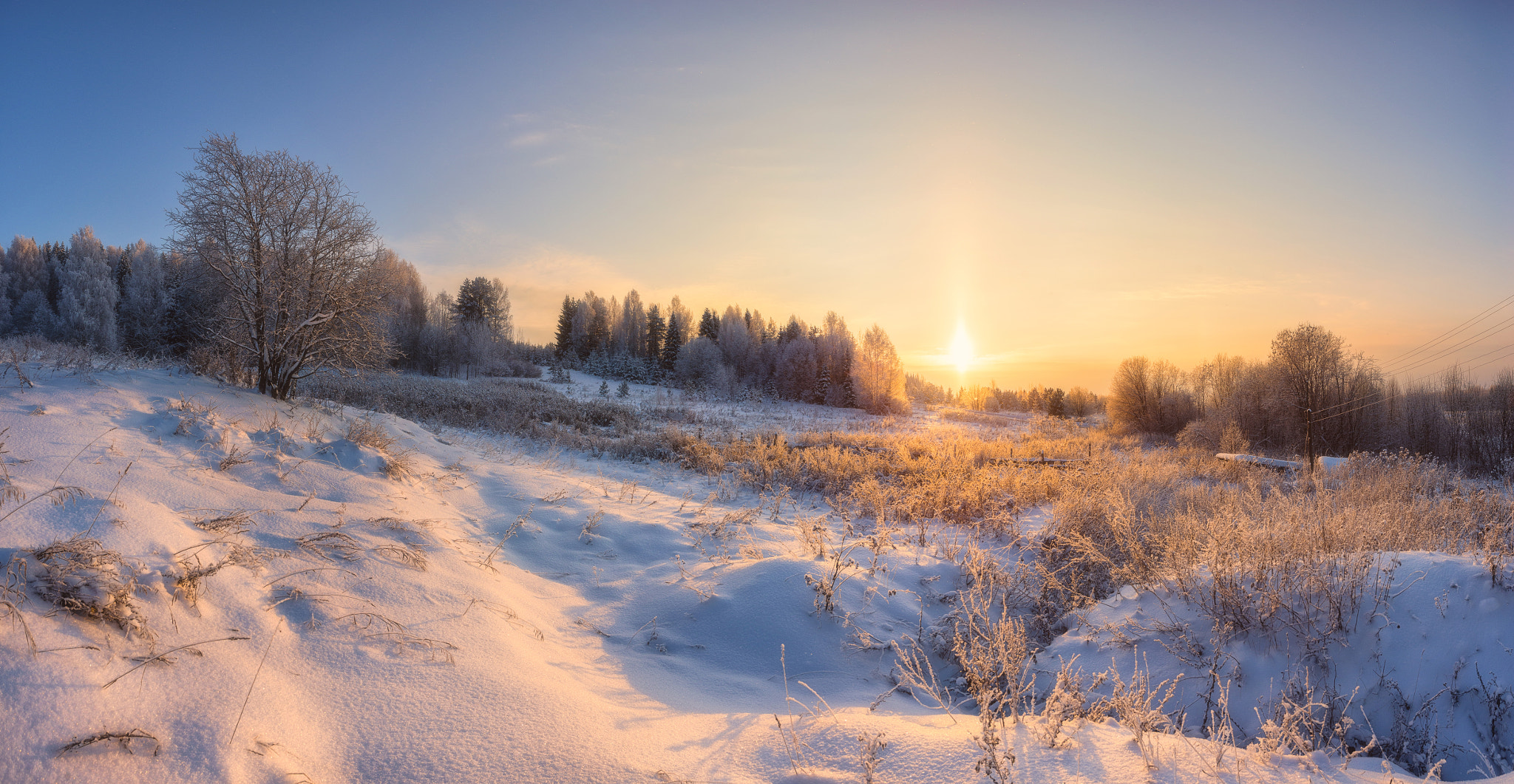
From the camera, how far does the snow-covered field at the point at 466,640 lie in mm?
2148

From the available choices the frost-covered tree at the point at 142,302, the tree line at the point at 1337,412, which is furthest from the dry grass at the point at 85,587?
the frost-covered tree at the point at 142,302

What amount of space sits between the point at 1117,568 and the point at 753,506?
5311mm

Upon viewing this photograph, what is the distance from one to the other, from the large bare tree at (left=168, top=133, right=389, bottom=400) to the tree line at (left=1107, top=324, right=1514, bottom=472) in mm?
28865

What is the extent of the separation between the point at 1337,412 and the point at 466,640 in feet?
126

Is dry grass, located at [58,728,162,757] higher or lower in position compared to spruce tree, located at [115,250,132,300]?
lower

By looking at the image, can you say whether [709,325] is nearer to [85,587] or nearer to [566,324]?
[566,324]

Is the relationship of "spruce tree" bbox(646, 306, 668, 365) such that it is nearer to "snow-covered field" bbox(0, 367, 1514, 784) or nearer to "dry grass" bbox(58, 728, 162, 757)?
"snow-covered field" bbox(0, 367, 1514, 784)

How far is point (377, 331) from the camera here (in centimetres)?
1012

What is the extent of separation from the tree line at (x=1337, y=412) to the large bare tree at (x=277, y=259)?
2887 cm

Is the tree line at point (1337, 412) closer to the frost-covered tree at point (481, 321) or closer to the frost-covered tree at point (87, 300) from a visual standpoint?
the frost-covered tree at point (481, 321)

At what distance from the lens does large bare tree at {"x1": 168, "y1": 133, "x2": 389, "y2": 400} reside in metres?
7.78

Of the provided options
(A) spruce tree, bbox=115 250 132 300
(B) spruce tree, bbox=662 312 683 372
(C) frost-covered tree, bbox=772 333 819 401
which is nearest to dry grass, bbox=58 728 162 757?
(C) frost-covered tree, bbox=772 333 819 401

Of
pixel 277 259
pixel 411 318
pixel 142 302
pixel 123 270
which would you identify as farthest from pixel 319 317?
pixel 123 270

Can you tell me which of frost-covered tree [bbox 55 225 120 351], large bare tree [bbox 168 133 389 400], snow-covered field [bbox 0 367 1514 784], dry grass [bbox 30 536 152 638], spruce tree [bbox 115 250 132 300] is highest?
spruce tree [bbox 115 250 132 300]
